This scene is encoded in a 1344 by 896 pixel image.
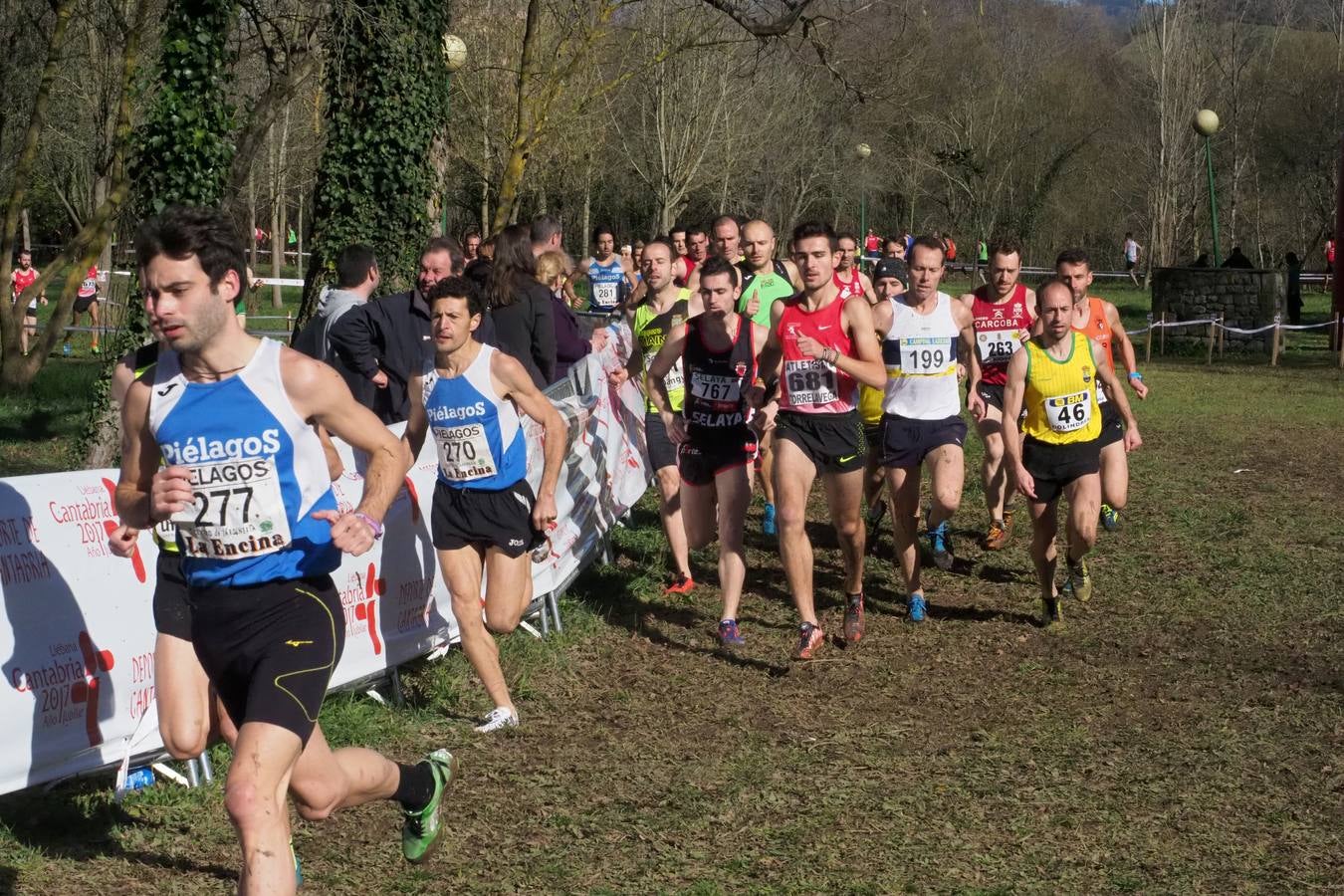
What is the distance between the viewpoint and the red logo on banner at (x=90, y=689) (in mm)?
5578

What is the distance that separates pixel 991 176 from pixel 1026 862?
151 ft

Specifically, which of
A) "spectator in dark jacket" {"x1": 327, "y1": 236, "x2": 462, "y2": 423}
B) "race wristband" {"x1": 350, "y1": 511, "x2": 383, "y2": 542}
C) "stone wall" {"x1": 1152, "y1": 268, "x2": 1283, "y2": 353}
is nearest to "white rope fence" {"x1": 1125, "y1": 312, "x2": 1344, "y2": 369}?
"stone wall" {"x1": 1152, "y1": 268, "x2": 1283, "y2": 353}

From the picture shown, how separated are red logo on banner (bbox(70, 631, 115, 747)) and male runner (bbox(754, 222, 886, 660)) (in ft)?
12.1

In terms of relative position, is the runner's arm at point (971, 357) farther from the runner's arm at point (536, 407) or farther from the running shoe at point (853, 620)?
the runner's arm at point (536, 407)

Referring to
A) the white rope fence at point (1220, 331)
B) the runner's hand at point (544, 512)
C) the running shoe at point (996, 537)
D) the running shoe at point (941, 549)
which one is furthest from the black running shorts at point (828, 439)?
the white rope fence at point (1220, 331)

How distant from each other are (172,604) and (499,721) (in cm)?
255

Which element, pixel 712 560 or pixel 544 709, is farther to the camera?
pixel 712 560

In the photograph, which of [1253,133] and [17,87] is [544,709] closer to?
[17,87]

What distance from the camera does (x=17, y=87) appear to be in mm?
23594

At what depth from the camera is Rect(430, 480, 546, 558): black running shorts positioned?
681 cm

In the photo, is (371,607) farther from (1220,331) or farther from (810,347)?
(1220,331)

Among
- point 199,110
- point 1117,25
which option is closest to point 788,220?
point 1117,25

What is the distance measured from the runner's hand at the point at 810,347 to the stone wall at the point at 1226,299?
21852 millimetres

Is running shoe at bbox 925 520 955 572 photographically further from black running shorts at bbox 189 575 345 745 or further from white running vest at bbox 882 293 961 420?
black running shorts at bbox 189 575 345 745
